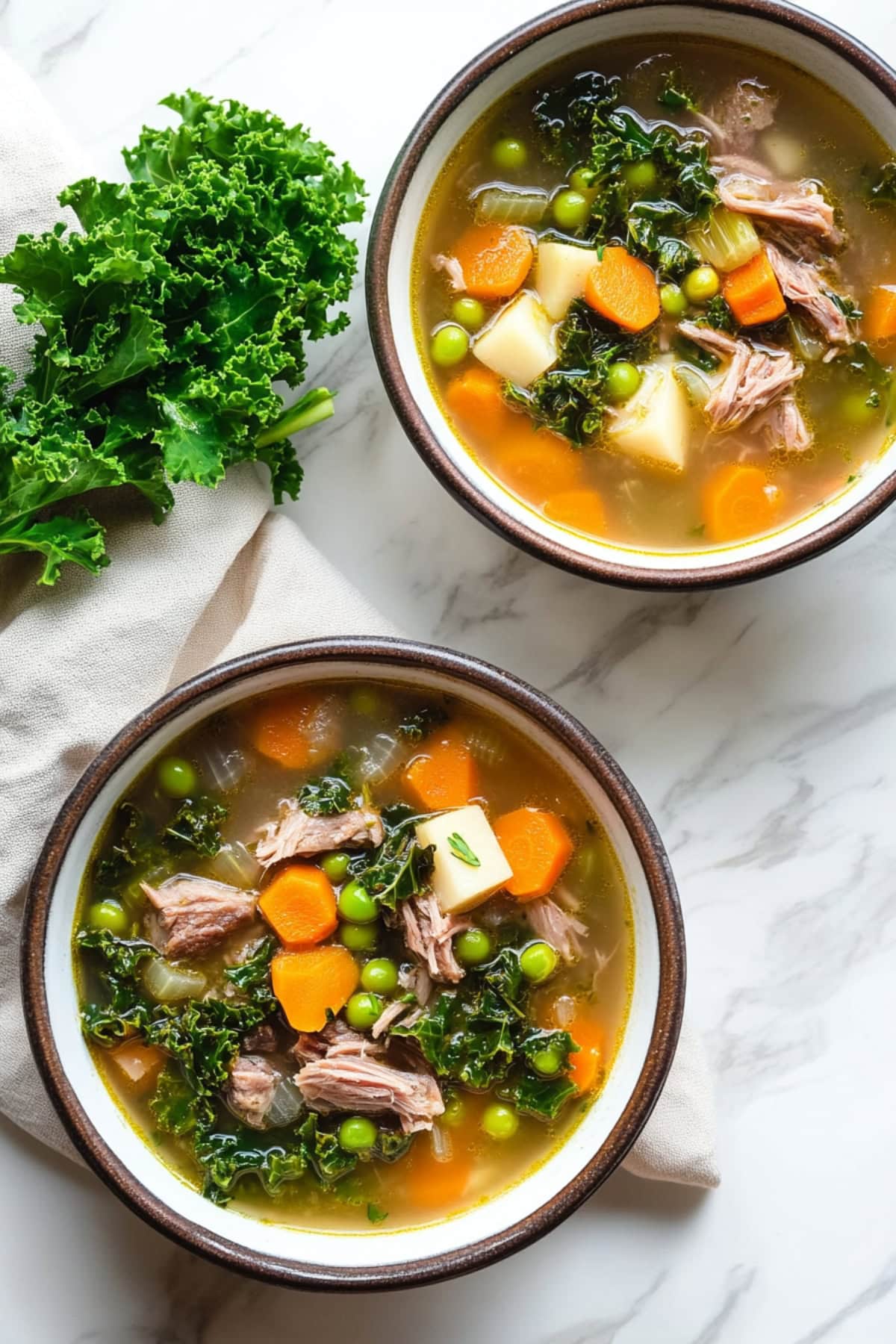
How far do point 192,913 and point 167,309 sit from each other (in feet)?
5.04

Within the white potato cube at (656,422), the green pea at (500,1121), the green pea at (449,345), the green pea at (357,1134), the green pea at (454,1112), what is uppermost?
the green pea at (449,345)

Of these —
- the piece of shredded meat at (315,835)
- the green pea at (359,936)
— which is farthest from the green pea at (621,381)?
the green pea at (359,936)

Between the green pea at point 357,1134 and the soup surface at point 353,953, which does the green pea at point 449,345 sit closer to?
the soup surface at point 353,953

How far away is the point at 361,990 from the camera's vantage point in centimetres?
340

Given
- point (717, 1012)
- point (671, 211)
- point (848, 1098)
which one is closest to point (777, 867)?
point (717, 1012)

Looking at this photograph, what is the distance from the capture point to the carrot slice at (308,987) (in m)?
3.34

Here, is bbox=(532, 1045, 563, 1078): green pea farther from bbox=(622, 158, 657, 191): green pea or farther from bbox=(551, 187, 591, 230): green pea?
bbox=(622, 158, 657, 191): green pea

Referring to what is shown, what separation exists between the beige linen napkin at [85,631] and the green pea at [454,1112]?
55 centimetres

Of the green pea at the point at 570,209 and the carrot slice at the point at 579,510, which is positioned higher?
the green pea at the point at 570,209

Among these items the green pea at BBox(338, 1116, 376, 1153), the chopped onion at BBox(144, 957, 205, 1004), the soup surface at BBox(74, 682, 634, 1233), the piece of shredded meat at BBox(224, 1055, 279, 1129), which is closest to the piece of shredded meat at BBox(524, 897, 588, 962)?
the soup surface at BBox(74, 682, 634, 1233)

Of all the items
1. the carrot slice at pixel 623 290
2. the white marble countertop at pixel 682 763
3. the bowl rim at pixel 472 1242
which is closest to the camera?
the bowl rim at pixel 472 1242

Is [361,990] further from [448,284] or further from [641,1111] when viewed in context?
[448,284]

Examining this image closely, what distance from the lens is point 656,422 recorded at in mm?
3598

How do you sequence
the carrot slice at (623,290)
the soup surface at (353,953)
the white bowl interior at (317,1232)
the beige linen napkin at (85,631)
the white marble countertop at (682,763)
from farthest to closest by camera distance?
the white marble countertop at (682,763) < the carrot slice at (623,290) < the beige linen napkin at (85,631) < the soup surface at (353,953) < the white bowl interior at (317,1232)
